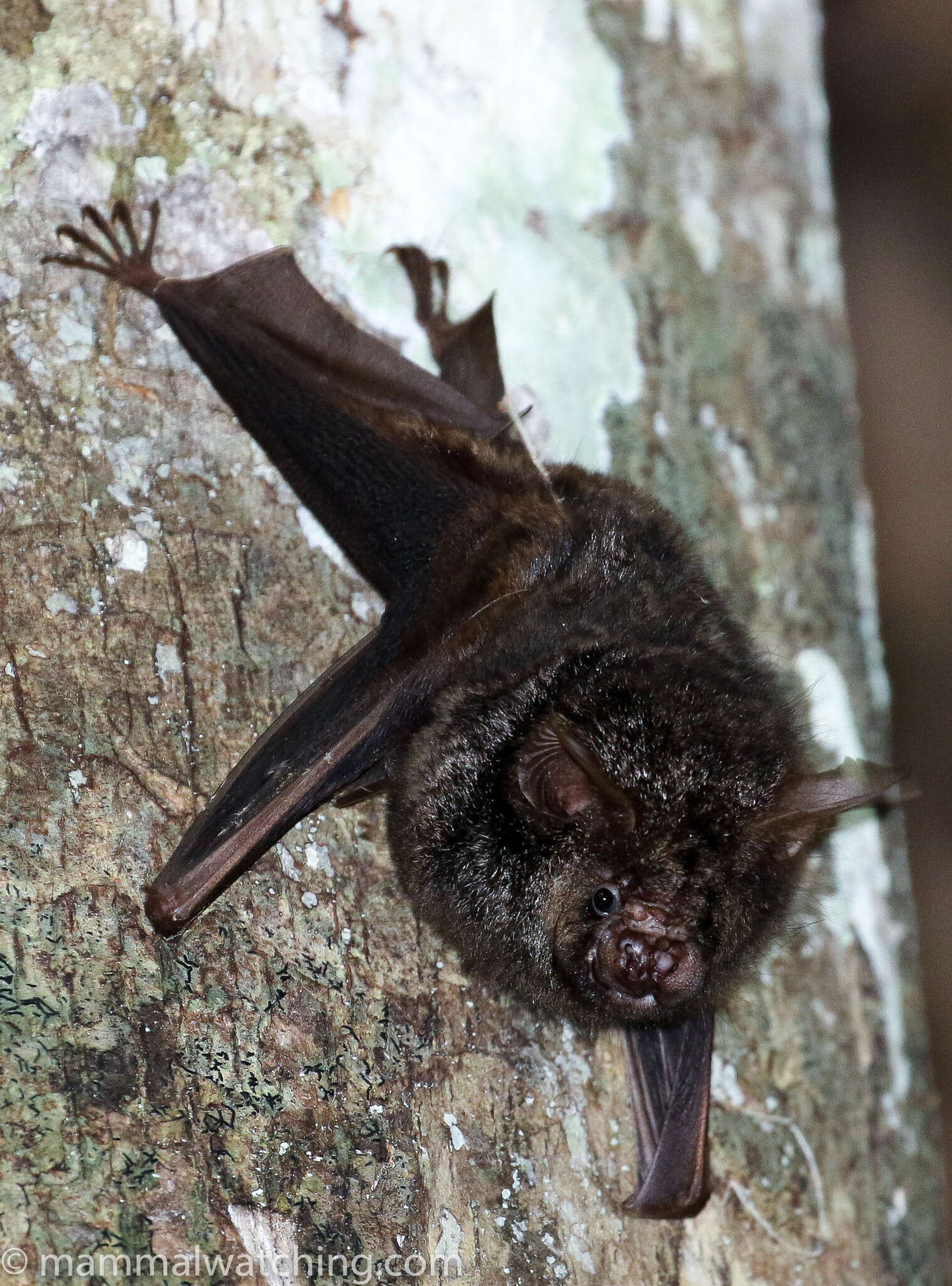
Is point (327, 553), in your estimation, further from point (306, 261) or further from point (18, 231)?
point (18, 231)

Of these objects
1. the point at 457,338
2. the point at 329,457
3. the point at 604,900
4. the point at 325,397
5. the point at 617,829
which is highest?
the point at 457,338

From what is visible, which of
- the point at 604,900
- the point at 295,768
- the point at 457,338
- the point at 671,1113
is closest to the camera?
the point at 295,768

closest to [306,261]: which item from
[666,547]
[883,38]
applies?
[666,547]

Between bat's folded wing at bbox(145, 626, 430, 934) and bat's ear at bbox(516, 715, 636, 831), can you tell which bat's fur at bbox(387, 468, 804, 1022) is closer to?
bat's ear at bbox(516, 715, 636, 831)

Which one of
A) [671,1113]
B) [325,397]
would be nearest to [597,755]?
[671,1113]

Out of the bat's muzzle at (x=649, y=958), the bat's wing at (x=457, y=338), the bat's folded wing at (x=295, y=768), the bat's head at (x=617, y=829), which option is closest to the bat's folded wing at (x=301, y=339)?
the bat's wing at (x=457, y=338)

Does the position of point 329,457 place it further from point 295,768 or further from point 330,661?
point 295,768
